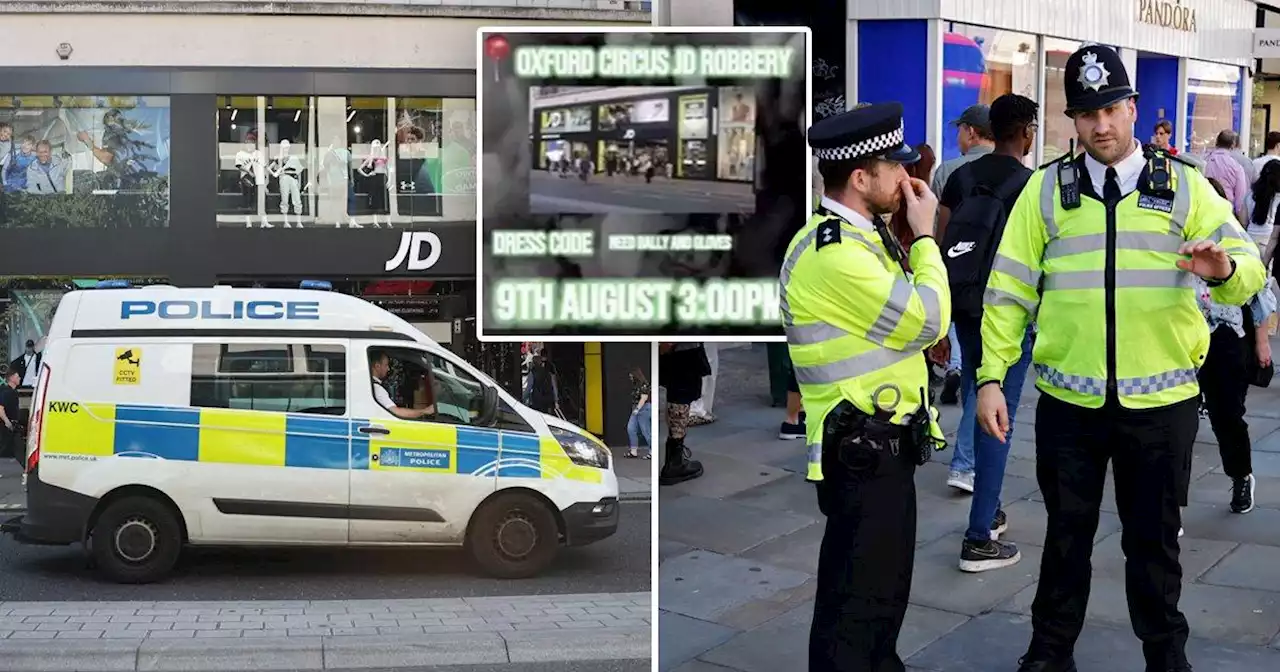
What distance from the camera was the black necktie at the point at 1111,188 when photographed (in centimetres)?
439

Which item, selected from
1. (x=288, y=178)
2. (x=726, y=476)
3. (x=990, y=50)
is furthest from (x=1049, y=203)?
(x=990, y=50)

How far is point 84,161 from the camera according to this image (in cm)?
402

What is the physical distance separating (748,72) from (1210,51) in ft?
56.0

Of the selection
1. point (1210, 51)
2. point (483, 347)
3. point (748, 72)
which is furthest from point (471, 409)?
point (1210, 51)

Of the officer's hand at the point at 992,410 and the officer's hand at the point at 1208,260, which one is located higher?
the officer's hand at the point at 1208,260

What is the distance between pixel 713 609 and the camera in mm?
5812

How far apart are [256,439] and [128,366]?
41 cm

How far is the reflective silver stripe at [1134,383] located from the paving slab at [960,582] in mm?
1388

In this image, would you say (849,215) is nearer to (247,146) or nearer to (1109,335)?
(1109,335)

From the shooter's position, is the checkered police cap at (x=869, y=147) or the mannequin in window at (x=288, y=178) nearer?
the checkered police cap at (x=869, y=147)

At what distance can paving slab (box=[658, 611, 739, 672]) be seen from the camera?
17.3ft

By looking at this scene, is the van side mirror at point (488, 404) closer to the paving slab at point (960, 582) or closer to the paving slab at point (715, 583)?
the paving slab at point (715, 583)

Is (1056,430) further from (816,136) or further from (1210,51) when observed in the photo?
(1210,51)

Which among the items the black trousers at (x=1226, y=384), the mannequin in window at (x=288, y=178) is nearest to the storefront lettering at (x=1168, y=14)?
the black trousers at (x=1226, y=384)
